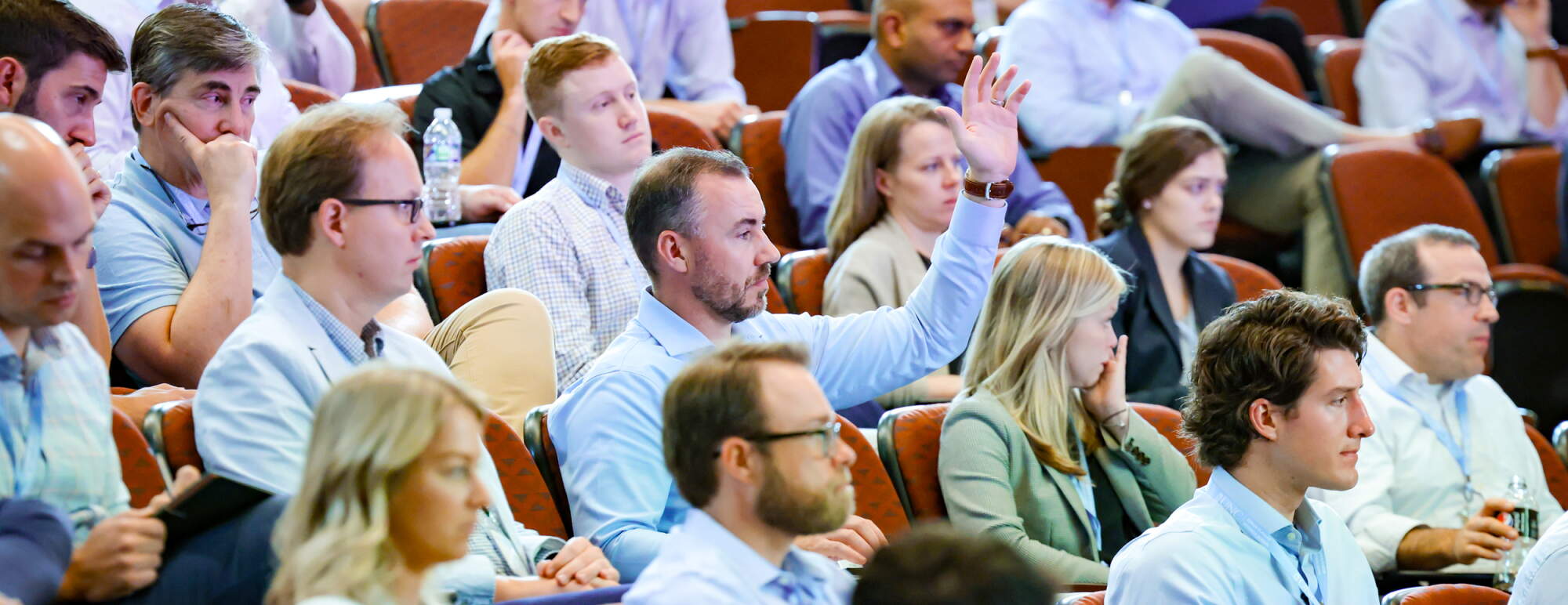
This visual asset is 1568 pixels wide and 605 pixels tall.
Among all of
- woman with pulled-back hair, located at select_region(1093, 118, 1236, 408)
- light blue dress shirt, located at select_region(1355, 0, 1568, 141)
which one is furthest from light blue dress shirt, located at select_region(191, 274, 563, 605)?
light blue dress shirt, located at select_region(1355, 0, 1568, 141)

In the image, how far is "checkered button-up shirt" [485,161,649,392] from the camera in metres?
2.81

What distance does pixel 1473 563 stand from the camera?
282 cm

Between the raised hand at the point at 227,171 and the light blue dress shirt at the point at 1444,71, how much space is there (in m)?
3.65

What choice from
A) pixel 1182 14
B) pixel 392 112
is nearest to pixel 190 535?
pixel 392 112

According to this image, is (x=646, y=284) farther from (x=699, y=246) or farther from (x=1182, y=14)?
(x=1182, y=14)

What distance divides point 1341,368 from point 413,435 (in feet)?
4.24

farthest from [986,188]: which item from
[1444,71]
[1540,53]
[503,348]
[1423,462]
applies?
[1540,53]

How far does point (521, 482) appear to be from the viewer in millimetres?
2232

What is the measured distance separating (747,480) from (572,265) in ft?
4.39

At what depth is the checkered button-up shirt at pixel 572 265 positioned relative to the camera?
281 cm

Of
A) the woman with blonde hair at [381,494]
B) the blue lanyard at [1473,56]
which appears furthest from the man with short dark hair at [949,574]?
the blue lanyard at [1473,56]

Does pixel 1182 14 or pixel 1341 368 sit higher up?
pixel 1341 368

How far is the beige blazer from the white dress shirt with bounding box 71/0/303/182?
39.9 inches

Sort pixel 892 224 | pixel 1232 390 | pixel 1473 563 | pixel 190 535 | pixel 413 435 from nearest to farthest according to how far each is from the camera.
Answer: pixel 413 435 < pixel 190 535 < pixel 1232 390 < pixel 1473 563 < pixel 892 224
